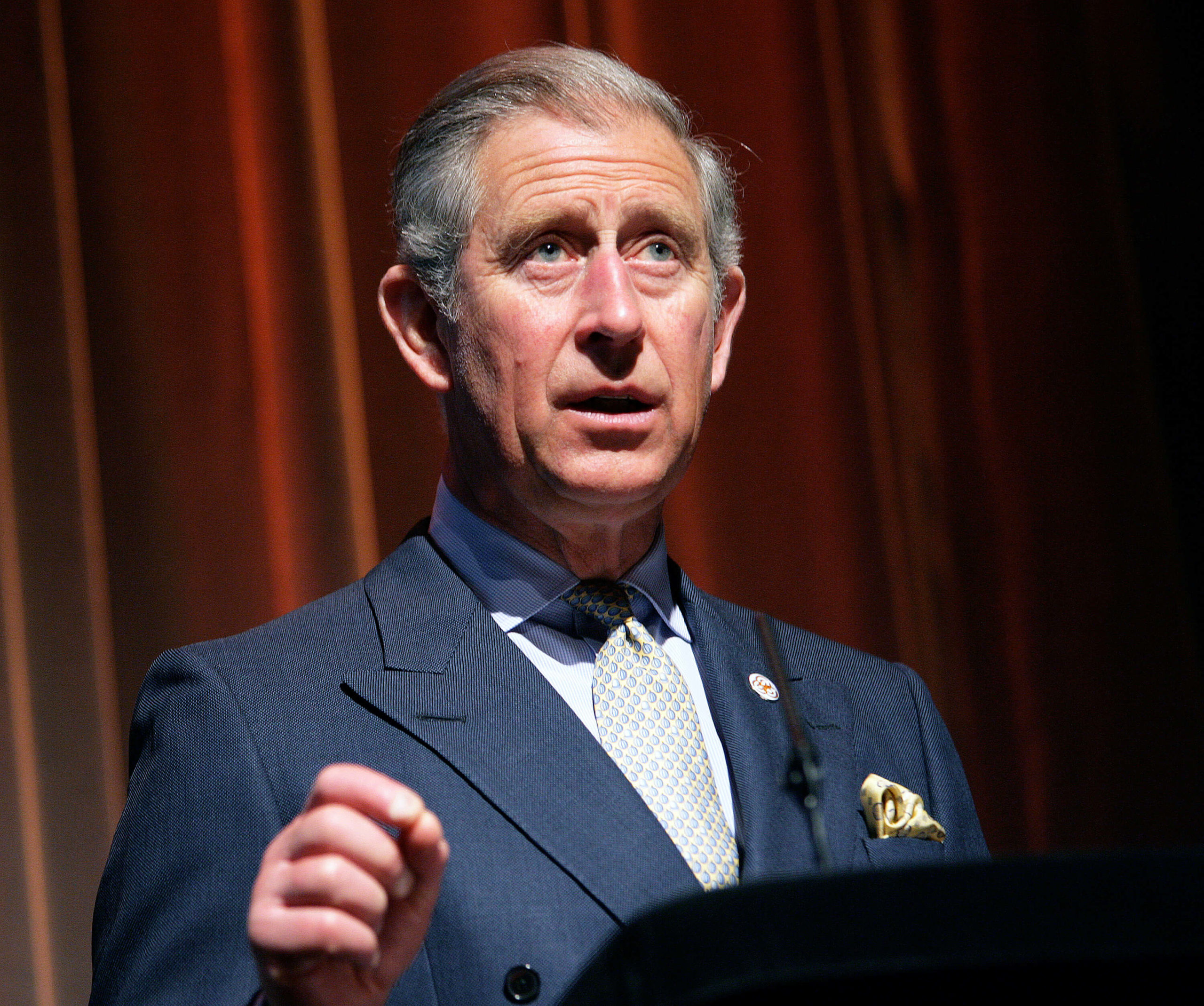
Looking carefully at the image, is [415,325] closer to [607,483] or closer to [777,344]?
[607,483]

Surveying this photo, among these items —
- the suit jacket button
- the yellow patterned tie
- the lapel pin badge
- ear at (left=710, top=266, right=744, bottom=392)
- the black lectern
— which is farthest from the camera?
ear at (left=710, top=266, right=744, bottom=392)

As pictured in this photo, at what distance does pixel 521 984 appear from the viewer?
1196mm

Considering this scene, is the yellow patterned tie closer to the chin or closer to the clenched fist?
the chin

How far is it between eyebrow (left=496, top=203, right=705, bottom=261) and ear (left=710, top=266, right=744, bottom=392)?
0.21 metres

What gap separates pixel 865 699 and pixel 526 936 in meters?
0.64

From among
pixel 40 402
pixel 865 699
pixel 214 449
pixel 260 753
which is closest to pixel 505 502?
pixel 260 753

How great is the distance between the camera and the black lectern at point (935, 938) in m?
0.61

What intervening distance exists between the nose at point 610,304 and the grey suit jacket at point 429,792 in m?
0.33

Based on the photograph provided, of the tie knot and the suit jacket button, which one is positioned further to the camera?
the tie knot

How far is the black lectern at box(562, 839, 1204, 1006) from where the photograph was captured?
0.61m

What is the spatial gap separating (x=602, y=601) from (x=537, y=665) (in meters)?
0.11

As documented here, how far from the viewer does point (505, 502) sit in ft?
5.13

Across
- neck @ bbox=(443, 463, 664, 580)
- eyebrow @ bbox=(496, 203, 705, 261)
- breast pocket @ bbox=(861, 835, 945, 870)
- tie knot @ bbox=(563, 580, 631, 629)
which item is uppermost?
eyebrow @ bbox=(496, 203, 705, 261)

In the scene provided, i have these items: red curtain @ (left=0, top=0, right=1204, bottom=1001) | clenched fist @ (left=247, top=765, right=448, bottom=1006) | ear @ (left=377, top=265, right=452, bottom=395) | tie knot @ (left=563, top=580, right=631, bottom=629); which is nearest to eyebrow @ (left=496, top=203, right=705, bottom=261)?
ear @ (left=377, top=265, right=452, bottom=395)
